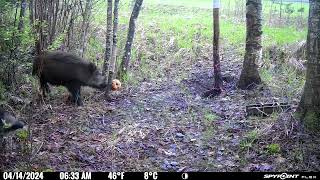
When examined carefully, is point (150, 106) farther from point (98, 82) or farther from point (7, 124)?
point (7, 124)

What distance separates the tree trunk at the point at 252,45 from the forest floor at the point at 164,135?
15.8 inches

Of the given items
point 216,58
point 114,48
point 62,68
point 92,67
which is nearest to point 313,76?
point 216,58

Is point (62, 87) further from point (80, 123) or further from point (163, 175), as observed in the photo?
point (163, 175)

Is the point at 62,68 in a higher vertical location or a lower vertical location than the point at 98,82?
higher

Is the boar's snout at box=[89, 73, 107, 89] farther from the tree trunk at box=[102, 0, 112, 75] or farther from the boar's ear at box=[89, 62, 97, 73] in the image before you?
the tree trunk at box=[102, 0, 112, 75]

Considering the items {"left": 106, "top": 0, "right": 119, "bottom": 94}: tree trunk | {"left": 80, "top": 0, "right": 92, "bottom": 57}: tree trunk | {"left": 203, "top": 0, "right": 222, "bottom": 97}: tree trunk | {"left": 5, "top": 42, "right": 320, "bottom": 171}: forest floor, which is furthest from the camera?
{"left": 80, "top": 0, "right": 92, "bottom": 57}: tree trunk

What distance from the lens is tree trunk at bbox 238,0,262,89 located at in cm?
944

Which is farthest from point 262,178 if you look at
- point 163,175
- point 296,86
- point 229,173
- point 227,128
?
point 296,86

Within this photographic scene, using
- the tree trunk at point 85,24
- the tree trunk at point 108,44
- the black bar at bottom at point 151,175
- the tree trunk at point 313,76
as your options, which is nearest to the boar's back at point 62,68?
the tree trunk at point 108,44

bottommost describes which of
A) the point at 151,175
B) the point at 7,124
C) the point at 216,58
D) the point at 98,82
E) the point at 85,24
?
the point at 151,175

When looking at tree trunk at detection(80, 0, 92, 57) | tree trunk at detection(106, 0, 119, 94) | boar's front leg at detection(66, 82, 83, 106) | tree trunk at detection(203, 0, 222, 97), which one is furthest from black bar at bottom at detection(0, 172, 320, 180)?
tree trunk at detection(80, 0, 92, 57)

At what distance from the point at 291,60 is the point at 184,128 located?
16.1ft

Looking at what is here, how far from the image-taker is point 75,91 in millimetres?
Answer: 9156

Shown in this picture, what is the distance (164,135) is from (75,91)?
8.56 feet
